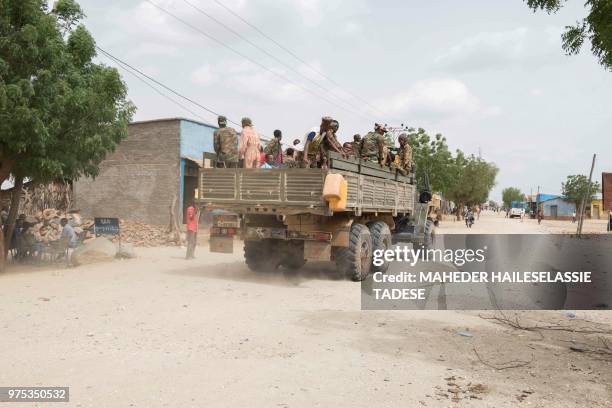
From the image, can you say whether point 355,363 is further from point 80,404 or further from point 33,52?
point 33,52

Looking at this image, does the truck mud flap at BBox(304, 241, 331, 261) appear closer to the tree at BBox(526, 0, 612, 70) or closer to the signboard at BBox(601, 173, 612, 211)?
the tree at BBox(526, 0, 612, 70)

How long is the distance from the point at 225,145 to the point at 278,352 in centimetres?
550

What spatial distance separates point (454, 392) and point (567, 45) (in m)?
4.67

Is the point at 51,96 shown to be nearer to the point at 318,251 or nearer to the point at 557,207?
the point at 318,251

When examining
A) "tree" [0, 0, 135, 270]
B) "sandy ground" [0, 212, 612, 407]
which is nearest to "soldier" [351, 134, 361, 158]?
"sandy ground" [0, 212, 612, 407]

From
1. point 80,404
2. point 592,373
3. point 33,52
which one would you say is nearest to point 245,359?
point 80,404

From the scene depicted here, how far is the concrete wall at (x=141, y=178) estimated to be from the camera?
1992cm

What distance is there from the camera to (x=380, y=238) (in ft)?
33.7

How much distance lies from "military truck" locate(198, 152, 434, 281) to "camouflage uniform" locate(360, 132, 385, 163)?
265 mm

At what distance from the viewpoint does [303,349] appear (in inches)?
202

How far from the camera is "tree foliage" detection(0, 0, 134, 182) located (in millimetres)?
9141

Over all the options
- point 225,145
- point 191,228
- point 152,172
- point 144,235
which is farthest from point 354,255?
point 152,172

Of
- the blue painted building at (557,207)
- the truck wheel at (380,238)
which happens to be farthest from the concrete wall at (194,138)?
the blue painted building at (557,207)

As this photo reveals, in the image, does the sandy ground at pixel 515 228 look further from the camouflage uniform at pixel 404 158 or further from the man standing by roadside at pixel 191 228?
the man standing by roadside at pixel 191 228
